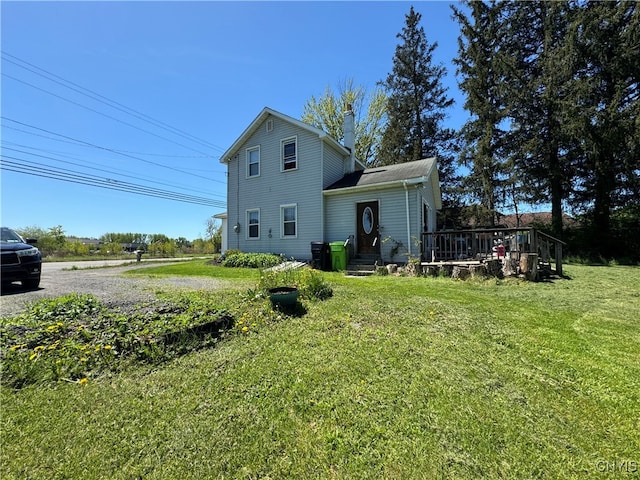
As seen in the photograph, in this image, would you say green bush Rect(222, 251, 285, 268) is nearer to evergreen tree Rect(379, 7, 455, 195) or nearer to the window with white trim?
the window with white trim

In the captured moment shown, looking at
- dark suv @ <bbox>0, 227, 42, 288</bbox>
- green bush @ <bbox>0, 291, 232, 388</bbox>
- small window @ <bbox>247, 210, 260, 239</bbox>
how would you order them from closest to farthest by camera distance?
green bush @ <bbox>0, 291, 232, 388</bbox>
dark suv @ <bbox>0, 227, 42, 288</bbox>
small window @ <bbox>247, 210, 260, 239</bbox>

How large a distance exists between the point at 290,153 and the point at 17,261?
996 cm

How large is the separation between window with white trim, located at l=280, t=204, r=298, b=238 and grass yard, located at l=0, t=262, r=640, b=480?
9.28 meters

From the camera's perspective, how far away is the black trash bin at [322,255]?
35.6 feet

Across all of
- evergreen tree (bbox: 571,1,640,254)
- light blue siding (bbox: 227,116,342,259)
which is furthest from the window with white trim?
evergreen tree (bbox: 571,1,640,254)

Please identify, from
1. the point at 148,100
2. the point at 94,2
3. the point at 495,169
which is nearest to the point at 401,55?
the point at 495,169

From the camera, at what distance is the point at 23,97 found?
14781 mm

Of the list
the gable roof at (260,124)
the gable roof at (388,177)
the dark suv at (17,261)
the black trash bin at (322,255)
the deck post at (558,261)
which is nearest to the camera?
the dark suv at (17,261)

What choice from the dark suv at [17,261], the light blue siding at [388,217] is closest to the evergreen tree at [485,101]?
the light blue siding at [388,217]

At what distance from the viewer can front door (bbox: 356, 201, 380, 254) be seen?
11.1 m

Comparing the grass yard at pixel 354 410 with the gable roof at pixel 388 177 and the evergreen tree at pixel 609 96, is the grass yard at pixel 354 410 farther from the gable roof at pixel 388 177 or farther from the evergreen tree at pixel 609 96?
the evergreen tree at pixel 609 96

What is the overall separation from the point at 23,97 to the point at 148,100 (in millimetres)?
5987

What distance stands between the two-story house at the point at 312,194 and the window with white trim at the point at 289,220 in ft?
0.15

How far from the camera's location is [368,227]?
11.3 m
